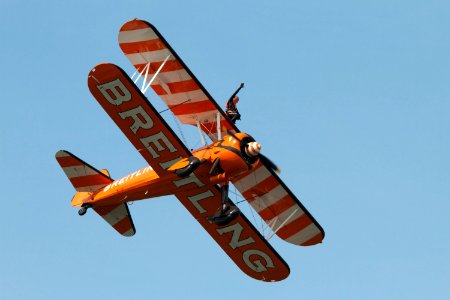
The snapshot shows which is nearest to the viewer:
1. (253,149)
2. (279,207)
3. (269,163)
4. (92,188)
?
(253,149)

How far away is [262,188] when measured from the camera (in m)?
28.2

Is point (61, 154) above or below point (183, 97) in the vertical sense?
above

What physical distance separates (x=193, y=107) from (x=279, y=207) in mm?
4069

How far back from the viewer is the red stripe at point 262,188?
28.0 metres

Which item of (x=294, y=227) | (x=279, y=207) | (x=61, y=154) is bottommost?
(x=294, y=227)

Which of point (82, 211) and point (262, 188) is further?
point (82, 211)

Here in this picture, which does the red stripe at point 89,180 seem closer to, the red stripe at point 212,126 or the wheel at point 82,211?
the wheel at point 82,211

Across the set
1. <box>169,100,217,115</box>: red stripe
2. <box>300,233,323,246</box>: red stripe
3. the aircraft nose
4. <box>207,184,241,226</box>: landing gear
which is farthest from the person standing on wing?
<box>300,233,323,246</box>: red stripe

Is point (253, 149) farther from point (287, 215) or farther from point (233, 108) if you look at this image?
point (287, 215)

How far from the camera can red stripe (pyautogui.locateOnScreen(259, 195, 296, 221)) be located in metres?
28.4

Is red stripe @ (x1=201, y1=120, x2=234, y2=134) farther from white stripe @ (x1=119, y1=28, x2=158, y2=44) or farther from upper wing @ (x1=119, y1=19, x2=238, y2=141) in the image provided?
white stripe @ (x1=119, y1=28, x2=158, y2=44)

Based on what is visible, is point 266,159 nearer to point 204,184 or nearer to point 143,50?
point 204,184

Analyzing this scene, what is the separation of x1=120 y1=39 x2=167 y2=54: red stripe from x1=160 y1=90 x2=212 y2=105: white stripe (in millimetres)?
1508

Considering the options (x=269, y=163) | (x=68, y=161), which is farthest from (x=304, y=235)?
(x=68, y=161)
